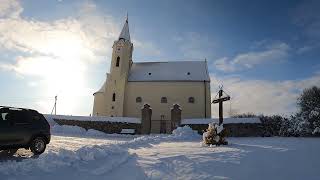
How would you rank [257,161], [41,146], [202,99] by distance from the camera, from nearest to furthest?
[257,161]
[41,146]
[202,99]

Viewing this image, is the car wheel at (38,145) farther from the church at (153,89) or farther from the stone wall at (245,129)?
the church at (153,89)

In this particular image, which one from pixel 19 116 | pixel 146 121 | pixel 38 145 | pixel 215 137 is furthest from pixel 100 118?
pixel 19 116

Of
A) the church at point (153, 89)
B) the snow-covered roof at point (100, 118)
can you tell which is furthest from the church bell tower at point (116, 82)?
the snow-covered roof at point (100, 118)

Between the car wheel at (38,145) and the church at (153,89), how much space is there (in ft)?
117

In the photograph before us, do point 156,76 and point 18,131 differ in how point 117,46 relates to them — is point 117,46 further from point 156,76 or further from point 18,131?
point 18,131

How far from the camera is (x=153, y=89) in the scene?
52375 millimetres

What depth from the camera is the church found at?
50688 mm

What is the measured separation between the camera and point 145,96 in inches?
2053

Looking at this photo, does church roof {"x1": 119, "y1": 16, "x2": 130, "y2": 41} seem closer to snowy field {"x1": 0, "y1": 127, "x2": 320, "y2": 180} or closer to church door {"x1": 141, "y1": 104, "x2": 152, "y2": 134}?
church door {"x1": 141, "y1": 104, "x2": 152, "y2": 134}

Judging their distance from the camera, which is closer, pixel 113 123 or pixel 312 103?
pixel 113 123

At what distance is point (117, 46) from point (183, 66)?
39.9ft

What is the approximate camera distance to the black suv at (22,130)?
10.5 metres

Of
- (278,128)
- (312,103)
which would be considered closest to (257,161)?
(278,128)

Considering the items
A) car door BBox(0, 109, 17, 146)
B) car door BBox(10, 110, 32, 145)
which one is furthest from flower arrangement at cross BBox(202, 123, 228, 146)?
car door BBox(0, 109, 17, 146)
